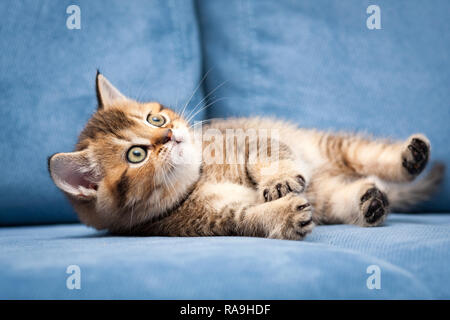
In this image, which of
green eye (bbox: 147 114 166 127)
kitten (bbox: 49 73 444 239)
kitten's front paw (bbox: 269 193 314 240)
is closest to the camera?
kitten's front paw (bbox: 269 193 314 240)

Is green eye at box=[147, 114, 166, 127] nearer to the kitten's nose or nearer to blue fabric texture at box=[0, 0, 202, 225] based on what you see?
the kitten's nose

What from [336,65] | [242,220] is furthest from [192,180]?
[336,65]

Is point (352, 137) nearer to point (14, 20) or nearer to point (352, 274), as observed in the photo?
point (352, 274)

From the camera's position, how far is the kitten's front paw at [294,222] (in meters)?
0.99

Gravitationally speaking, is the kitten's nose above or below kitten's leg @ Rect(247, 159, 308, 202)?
above

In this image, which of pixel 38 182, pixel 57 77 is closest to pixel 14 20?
pixel 57 77

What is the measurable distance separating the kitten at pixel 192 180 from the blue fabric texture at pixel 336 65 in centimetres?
26

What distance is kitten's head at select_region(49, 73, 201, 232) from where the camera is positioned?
113cm

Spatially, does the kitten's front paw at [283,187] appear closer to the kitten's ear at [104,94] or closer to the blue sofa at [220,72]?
the blue sofa at [220,72]

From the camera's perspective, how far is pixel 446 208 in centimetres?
158

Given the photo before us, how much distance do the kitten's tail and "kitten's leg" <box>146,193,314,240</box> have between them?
660 millimetres

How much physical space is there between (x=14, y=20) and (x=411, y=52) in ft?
4.89

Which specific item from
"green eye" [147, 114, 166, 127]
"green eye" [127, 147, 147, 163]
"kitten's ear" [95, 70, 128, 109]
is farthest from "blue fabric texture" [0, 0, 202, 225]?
"green eye" [127, 147, 147, 163]

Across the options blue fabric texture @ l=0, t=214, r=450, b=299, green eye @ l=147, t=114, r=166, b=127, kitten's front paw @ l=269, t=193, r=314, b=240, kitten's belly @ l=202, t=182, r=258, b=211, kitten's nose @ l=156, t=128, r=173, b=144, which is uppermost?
green eye @ l=147, t=114, r=166, b=127
